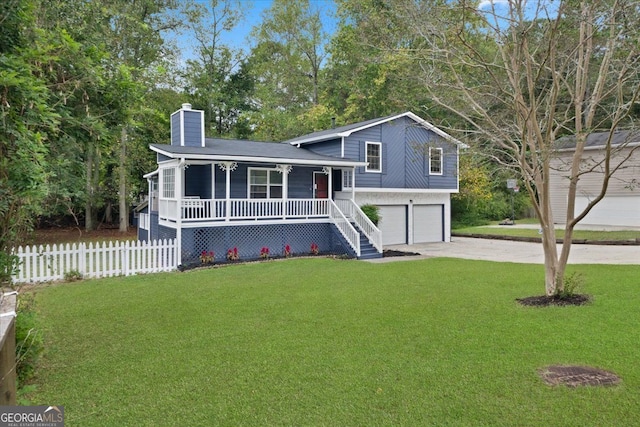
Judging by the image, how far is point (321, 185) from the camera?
1781cm

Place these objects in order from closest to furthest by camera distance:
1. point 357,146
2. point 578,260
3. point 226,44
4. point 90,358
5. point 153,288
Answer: point 90,358
point 153,288
point 578,260
point 357,146
point 226,44

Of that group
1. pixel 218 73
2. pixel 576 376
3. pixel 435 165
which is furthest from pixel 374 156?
pixel 218 73

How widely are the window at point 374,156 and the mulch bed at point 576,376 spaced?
13.8m

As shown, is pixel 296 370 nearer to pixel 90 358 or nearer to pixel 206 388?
pixel 206 388

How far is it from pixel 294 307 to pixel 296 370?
2866 millimetres

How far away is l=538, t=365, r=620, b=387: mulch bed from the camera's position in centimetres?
413

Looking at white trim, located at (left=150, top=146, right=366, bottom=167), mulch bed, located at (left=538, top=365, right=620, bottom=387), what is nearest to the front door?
white trim, located at (left=150, top=146, right=366, bottom=167)

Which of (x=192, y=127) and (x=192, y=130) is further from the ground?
(x=192, y=127)

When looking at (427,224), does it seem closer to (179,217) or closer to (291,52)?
(179,217)

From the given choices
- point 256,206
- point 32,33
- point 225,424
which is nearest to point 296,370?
point 225,424

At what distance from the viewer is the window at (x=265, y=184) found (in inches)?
630

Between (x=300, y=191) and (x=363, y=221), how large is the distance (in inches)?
114

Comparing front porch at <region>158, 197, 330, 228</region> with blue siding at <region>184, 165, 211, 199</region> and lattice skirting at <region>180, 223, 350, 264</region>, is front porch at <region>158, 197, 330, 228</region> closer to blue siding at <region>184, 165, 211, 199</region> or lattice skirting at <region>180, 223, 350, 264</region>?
lattice skirting at <region>180, 223, 350, 264</region>

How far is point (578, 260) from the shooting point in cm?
1251
